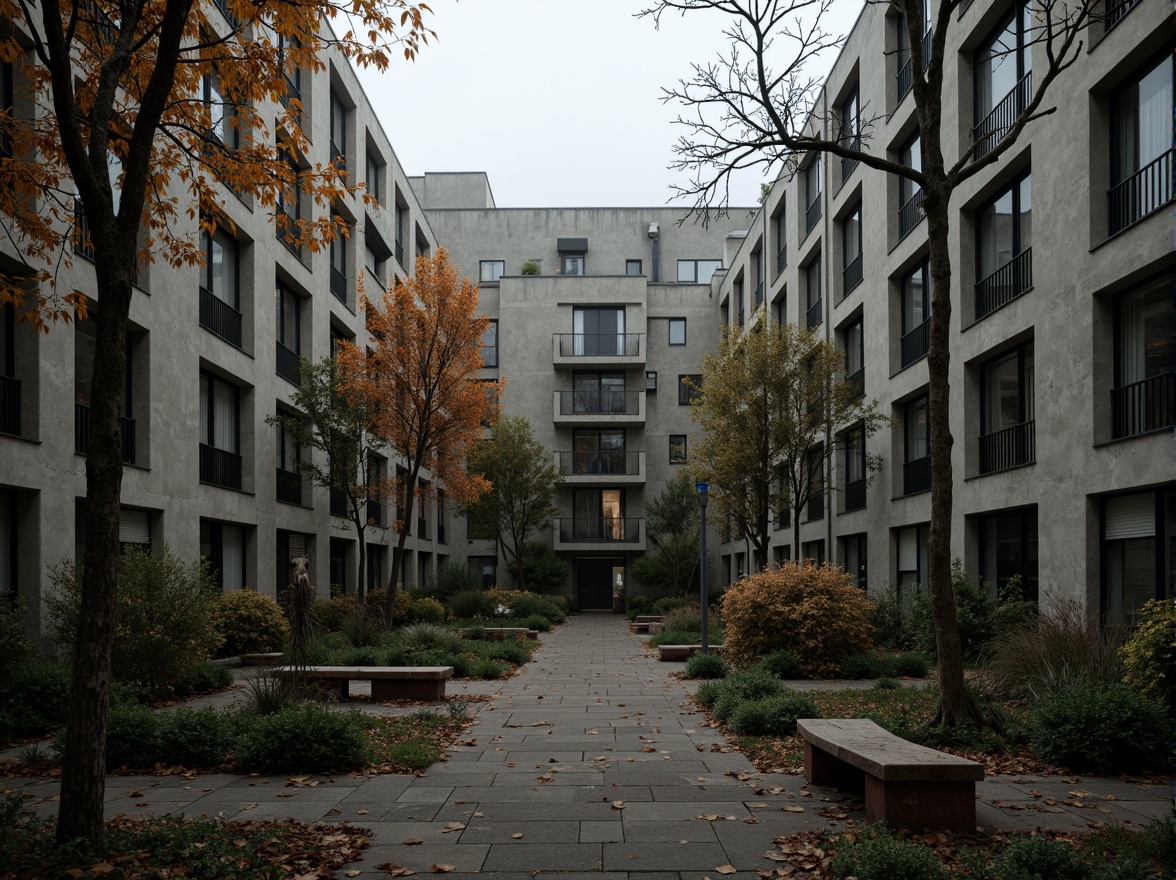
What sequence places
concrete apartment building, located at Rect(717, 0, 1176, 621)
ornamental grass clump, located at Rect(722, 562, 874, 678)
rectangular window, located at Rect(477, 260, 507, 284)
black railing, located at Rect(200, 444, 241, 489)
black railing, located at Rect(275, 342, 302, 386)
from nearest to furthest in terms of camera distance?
concrete apartment building, located at Rect(717, 0, 1176, 621), ornamental grass clump, located at Rect(722, 562, 874, 678), black railing, located at Rect(200, 444, 241, 489), black railing, located at Rect(275, 342, 302, 386), rectangular window, located at Rect(477, 260, 507, 284)

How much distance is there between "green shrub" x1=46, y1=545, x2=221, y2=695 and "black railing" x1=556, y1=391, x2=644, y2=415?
31257mm

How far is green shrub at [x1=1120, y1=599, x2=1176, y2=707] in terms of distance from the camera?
927cm

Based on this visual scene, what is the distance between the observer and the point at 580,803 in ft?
23.9

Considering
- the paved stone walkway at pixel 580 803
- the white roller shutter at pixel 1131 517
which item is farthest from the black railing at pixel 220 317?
the white roller shutter at pixel 1131 517

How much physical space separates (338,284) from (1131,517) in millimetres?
22446

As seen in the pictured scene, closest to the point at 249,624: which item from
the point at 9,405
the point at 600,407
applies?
the point at 9,405

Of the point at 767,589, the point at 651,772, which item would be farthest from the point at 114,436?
the point at 767,589

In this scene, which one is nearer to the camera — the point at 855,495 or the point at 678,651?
the point at 678,651

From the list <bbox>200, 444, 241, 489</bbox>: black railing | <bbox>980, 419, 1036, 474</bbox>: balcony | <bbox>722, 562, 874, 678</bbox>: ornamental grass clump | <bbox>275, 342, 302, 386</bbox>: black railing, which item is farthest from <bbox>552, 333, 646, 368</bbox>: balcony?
<bbox>722, 562, 874, 678</bbox>: ornamental grass clump

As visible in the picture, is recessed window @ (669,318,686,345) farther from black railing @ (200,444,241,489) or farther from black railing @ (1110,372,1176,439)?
black railing @ (1110,372,1176,439)

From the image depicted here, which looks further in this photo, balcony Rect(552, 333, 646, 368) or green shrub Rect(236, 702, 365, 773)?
balcony Rect(552, 333, 646, 368)

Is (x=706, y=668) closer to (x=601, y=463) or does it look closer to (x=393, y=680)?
(x=393, y=680)

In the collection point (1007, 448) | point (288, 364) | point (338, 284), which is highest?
point (338, 284)

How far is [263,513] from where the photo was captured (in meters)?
22.2
